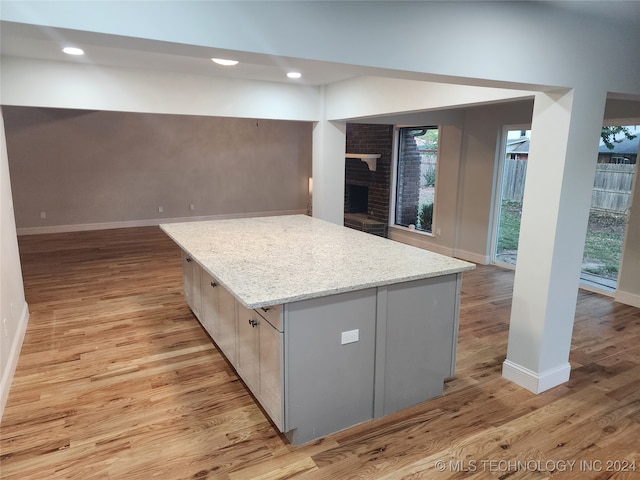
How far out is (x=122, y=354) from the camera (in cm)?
327

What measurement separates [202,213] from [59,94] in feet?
17.0

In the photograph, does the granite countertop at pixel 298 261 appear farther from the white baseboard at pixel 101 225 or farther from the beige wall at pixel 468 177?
the white baseboard at pixel 101 225

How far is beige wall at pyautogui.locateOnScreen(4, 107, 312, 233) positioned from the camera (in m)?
7.36

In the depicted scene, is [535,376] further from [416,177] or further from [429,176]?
[416,177]

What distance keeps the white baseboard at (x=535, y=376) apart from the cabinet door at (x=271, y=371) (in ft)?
5.50

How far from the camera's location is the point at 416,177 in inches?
277

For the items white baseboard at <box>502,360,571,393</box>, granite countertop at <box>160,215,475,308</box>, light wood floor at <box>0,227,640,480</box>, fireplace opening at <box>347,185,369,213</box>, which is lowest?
light wood floor at <box>0,227,640,480</box>

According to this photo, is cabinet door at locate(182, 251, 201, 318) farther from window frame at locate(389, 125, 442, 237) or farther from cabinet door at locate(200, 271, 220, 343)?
window frame at locate(389, 125, 442, 237)

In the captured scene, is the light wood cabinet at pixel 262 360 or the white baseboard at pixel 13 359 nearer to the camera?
the light wood cabinet at pixel 262 360

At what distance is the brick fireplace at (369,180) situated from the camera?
7.17 meters

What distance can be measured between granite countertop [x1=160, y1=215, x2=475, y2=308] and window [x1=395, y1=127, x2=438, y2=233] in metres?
3.52

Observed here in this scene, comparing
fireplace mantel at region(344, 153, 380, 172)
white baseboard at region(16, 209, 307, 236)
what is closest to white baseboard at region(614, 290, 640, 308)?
fireplace mantel at region(344, 153, 380, 172)

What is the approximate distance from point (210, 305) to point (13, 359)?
1.36 m

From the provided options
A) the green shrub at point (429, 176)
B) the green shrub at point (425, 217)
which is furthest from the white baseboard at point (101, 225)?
the green shrub at point (429, 176)
